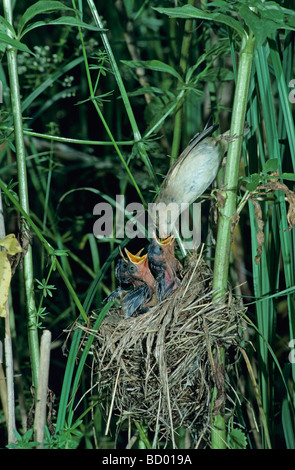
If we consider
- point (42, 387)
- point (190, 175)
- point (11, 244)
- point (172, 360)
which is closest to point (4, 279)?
point (11, 244)

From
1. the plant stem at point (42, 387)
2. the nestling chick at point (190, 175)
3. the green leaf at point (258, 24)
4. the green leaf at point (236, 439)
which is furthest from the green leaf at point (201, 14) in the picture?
the green leaf at point (236, 439)

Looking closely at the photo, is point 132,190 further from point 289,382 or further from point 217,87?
point 289,382

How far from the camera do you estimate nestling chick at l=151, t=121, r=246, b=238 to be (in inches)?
73.7

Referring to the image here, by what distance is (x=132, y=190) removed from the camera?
263cm

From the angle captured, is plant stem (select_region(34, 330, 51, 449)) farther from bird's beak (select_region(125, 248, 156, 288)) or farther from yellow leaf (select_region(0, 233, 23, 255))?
bird's beak (select_region(125, 248, 156, 288))

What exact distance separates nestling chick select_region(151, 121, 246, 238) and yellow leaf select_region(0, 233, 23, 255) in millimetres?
576

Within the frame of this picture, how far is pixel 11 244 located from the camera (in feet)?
4.67

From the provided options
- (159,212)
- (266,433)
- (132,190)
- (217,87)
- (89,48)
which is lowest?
(266,433)

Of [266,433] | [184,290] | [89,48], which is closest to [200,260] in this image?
[184,290]

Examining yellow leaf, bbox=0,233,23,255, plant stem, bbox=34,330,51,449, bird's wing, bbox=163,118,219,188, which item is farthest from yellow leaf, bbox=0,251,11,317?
bird's wing, bbox=163,118,219,188

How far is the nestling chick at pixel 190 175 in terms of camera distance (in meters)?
1.87

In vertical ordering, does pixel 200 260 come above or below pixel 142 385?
above

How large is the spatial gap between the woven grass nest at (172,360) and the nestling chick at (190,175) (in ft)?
1.14

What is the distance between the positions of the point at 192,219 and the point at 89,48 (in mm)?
839
